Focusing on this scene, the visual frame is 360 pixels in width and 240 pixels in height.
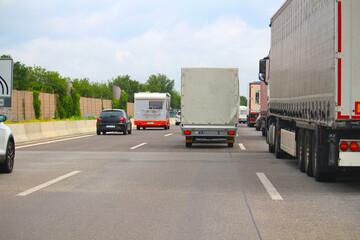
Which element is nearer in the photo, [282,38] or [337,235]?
[337,235]

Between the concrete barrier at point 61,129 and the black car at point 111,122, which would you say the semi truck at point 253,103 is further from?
the concrete barrier at point 61,129

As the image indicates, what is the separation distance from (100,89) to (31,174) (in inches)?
6977

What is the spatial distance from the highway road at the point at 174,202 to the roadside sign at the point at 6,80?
28.0 feet

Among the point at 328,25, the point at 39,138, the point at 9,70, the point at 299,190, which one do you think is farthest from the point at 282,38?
the point at 39,138

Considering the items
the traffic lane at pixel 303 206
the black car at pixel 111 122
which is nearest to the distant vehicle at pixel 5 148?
the traffic lane at pixel 303 206

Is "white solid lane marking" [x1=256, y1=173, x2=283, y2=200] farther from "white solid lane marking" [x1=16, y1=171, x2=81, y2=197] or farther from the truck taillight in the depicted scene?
"white solid lane marking" [x1=16, y1=171, x2=81, y2=197]

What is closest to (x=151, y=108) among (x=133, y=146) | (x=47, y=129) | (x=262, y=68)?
(x=47, y=129)

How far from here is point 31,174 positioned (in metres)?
11.4

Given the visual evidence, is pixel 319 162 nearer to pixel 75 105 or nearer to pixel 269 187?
pixel 269 187

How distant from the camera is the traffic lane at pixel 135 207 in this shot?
5996 mm

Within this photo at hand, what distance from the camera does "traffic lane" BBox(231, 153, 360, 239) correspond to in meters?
6.05

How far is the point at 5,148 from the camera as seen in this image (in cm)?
1105

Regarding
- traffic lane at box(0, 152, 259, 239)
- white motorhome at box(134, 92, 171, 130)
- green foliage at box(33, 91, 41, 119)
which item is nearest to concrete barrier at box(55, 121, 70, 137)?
white motorhome at box(134, 92, 171, 130)

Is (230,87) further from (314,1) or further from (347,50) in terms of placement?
(347,50)
